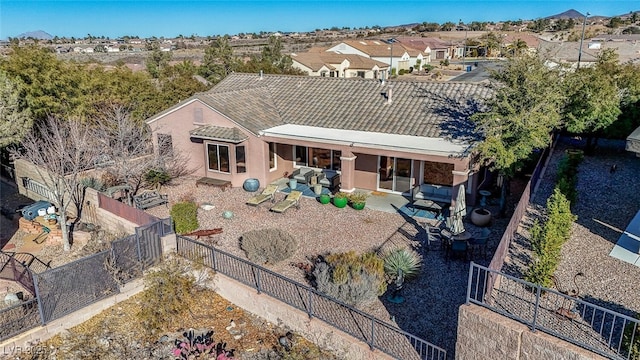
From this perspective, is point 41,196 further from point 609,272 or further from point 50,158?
point 609,272

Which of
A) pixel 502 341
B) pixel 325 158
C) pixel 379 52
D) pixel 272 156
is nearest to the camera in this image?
pixel 502 341

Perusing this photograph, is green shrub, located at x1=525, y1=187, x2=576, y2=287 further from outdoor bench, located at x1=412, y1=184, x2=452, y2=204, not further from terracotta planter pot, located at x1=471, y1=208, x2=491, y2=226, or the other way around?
outdoor bench, located at x1=412, y1=184, x2=452, y2=204

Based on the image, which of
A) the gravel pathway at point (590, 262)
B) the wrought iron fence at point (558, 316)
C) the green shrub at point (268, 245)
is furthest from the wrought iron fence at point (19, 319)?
the gravel pathway at point (590, 262)

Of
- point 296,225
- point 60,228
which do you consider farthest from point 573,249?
point 60,228

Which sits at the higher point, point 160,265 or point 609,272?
point 609,272

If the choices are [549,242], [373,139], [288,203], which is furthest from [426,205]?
[549,242]

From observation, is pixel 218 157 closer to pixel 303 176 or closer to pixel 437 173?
pixel 303 176

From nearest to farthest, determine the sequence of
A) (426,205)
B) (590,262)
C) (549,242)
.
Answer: (549,242)
(590,262)
(426,205)
